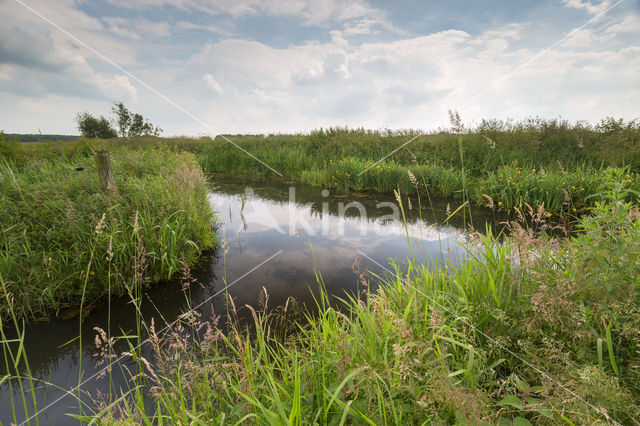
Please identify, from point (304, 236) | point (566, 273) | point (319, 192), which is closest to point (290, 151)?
point (319, 192)

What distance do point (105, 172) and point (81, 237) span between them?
1375 mm

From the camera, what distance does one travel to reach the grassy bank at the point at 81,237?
380cm

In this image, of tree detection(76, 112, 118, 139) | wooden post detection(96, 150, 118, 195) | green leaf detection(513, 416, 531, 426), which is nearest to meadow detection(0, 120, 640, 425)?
green leaf detection(513, 416, 531, 426)

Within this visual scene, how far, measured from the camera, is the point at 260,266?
5230 mm

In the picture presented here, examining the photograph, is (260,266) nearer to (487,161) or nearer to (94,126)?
(487,161)

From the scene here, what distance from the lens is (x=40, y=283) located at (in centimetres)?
385

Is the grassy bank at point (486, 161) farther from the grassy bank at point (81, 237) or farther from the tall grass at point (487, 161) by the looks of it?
the grassy bank at point (81, 237)

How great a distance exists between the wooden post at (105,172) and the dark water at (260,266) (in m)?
2.04

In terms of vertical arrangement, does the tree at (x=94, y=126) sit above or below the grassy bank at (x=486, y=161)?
above

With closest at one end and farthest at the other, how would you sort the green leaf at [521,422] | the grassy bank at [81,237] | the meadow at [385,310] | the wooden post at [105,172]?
the green leaf at [521,422]
the meadow at [385,310]
the grassy bank at [81,237]
the wooden post at [105,172]

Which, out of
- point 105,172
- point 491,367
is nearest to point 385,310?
point 491,367

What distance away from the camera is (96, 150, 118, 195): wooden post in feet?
15.9

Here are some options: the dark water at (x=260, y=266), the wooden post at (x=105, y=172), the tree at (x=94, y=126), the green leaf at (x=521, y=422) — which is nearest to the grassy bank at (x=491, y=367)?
the green leaf at (x=521, y=422)

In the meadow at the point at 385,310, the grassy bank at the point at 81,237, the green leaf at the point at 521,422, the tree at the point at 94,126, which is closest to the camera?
the green leaf at the point at 521,422
